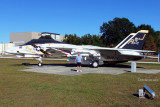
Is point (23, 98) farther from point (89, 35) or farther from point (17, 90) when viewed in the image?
point (89, 35)

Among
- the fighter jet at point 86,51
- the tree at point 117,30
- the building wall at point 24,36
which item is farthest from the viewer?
the building wall at point 24,36

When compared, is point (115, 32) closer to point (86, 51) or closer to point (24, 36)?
point (86, 51)

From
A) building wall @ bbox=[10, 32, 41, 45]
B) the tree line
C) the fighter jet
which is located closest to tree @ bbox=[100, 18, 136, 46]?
the tree line

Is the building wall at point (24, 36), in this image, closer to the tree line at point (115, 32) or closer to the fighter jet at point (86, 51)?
the tree line at point (115, 32)

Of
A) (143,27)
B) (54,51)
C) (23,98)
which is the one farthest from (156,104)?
(143,27)

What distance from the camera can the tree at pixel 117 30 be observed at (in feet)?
191

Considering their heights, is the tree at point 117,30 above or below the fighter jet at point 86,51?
above

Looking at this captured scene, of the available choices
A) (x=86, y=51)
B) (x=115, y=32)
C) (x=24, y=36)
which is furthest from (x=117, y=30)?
(x=24, y=36)

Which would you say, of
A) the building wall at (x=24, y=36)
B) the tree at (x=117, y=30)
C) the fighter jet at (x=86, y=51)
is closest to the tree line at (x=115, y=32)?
the tree at (x=117, y=30)

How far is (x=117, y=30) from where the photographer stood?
58.4 m

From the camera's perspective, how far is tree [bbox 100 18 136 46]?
191 ft

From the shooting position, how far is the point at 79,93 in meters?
6.78

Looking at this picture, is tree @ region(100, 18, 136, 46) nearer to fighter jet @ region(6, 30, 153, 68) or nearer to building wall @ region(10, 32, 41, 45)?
fighter jet @ region(6, 30, 153, 68)

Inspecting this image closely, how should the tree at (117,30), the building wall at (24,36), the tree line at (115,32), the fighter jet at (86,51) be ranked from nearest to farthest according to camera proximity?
the fighter jet at (86,51), the tree line at (115,32), the tree at (117,30), the building wall at (24,36)
